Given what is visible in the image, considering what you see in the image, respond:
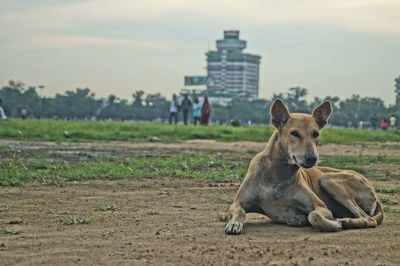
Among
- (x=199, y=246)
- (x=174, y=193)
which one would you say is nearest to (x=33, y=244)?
(x=199, y=246)

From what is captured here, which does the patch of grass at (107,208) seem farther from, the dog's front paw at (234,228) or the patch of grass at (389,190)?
the patch of grass at (389,190)

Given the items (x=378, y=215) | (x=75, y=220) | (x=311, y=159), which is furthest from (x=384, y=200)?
(x=75, y=220)

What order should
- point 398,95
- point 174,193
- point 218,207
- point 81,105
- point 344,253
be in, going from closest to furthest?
1. point 344,253
2. point 218,207
3. point 174,193
4. point 398,95
5. point 81,105

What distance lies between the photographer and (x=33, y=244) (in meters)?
6.19

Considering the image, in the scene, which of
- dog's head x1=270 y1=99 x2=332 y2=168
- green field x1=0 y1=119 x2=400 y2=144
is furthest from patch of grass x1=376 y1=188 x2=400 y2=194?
green field x1=0 y1=119 x2=400 y2=144

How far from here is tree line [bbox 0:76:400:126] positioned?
407 ft

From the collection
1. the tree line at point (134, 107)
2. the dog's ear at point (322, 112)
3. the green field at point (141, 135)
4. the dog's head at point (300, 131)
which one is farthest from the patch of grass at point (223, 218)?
the tree line at point (134, 107)

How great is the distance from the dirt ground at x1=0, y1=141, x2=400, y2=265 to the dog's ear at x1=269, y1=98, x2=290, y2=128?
109 cm

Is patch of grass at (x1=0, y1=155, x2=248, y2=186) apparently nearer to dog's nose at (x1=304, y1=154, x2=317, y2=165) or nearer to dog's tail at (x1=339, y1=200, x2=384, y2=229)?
dog's tail at (x1=339, y1=200, x2=384, y2=229)

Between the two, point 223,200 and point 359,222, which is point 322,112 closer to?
point 359,222

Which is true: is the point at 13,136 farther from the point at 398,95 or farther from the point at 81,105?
the point at 81,105

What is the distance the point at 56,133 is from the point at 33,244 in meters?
19.6

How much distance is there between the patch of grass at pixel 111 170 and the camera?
37.5 feet

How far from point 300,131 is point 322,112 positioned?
23.9 inches
